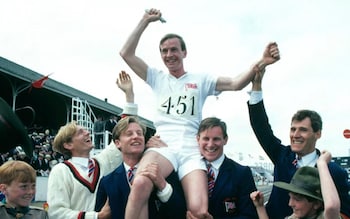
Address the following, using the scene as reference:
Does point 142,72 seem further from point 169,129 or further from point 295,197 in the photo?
point 295,197

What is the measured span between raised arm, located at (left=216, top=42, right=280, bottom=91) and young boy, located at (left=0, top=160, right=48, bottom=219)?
1763mm

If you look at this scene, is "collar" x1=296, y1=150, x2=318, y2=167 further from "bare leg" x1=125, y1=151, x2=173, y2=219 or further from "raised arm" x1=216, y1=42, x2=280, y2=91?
"bare leg" x1=125, y1=151, x2=173, y2=219

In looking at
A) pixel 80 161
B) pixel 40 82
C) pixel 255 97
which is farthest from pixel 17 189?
pixel 40 82

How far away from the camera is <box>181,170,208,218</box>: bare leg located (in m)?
3.19

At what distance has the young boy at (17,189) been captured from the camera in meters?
3.39

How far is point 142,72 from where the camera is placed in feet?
13.4

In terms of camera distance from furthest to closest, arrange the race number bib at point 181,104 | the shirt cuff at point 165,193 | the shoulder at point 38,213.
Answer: the race number bib at point 181,104 < the shoulder at point 38,213 < the shirt cuff at point 165,193

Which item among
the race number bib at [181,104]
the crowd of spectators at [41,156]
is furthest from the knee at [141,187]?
the crowd of spectators at [41,156]

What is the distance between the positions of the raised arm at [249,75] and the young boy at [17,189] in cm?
176

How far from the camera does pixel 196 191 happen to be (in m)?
3.28

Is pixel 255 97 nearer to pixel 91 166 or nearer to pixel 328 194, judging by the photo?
pixel 328 194

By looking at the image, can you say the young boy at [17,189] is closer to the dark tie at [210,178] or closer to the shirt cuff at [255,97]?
the dark tie at [210,178]

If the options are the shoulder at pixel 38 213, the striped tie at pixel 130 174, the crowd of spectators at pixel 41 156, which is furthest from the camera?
the crowd of spectators at pixel 41 156

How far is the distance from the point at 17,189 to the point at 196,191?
4.45 feet
